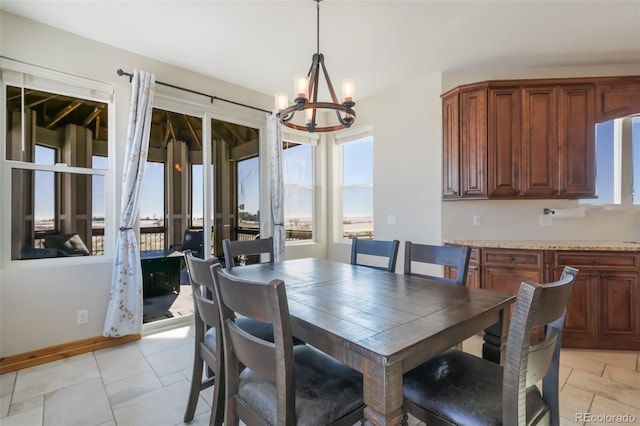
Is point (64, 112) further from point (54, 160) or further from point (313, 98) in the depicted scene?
point (313, 98)

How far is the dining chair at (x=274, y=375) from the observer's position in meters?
1.06

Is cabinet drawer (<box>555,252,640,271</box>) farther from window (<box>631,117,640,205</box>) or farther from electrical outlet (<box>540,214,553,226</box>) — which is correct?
window (<box>631,117,640,205</box>)

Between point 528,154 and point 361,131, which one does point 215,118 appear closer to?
point 361,131

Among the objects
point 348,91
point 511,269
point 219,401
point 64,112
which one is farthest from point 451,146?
point 64,112

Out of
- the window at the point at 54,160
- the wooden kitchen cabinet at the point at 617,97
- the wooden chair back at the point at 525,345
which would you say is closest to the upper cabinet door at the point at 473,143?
the wooden kitchen cabinet at the point at 617,97

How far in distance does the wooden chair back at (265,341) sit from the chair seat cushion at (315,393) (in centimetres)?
5

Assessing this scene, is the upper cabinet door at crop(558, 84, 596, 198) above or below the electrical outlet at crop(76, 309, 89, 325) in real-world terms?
above

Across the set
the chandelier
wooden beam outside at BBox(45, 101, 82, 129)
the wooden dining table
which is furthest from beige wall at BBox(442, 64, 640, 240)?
wooden beam outside at BBox(45, 101, 82, 129)

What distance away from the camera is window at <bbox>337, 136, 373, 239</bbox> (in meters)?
4.44

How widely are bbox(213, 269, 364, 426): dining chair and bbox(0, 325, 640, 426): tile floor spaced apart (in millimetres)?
844

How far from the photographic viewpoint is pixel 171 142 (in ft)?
11.6

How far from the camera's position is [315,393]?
4.00 ft

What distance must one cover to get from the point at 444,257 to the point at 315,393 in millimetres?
1247

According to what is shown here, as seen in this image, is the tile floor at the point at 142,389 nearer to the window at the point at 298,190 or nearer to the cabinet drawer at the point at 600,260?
the cabinet drawer at the point at 600,260
